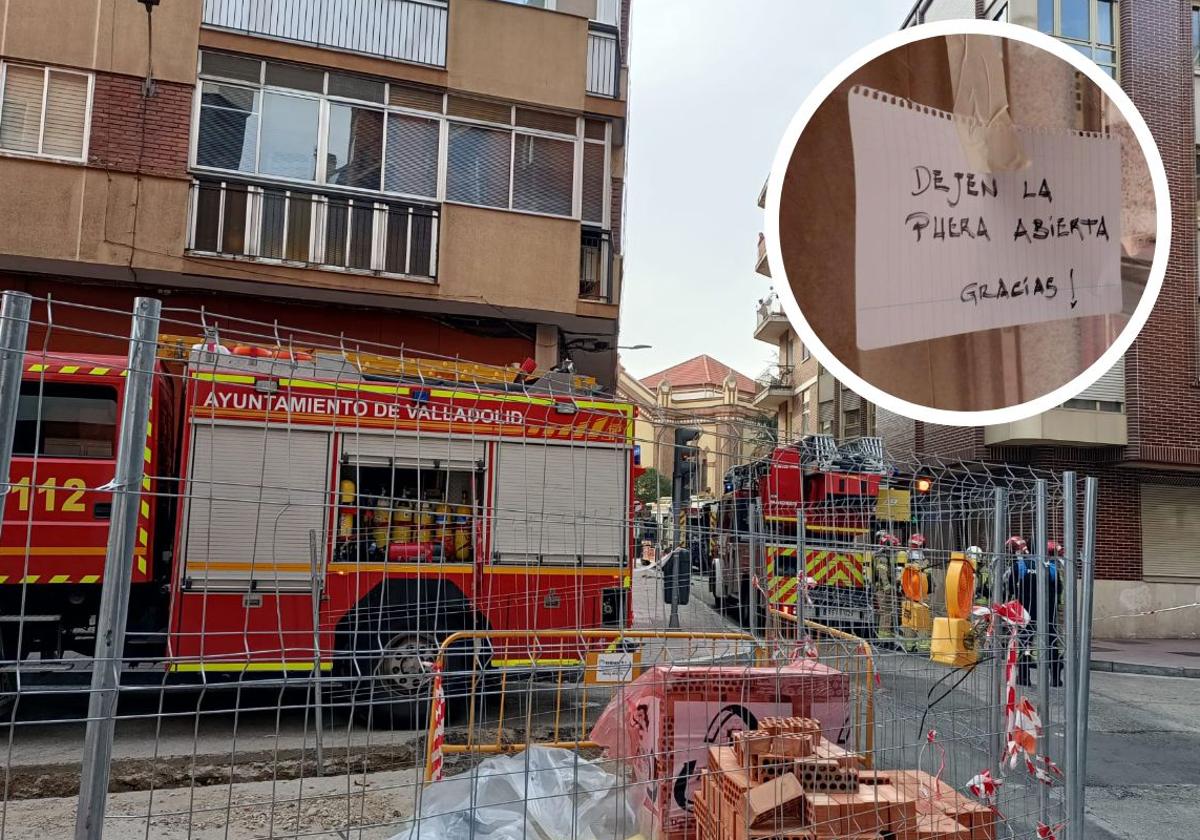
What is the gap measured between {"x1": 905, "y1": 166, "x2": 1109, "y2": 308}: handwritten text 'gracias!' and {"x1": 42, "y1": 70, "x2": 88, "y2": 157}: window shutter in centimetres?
1221

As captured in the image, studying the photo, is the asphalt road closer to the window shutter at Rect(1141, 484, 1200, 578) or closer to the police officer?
the police officer

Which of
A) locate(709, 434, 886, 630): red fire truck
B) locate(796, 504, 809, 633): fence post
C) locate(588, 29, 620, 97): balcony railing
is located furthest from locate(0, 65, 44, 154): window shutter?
locate(796, 504, 809, 633): fence post

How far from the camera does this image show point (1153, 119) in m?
17.0

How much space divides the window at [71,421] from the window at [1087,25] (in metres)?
17.6

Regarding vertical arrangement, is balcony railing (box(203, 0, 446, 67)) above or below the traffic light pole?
above

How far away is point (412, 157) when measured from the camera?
13.2 metres

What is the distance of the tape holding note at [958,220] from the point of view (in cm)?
369

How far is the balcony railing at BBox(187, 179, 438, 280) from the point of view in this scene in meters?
12.4

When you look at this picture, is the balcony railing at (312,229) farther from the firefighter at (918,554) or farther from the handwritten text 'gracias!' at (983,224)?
the handwritten text 'gracias!' at (983,224)

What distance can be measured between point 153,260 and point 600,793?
→ 34.8 ft

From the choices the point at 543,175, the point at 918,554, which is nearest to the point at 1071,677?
the point at 918,554

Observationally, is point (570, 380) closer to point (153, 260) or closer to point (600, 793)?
point (600, 793)

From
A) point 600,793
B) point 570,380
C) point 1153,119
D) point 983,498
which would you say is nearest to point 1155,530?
point 1153,119

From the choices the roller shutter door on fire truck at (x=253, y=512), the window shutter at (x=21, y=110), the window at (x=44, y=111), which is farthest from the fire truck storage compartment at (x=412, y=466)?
the window shutter at (x=21, y=110)
